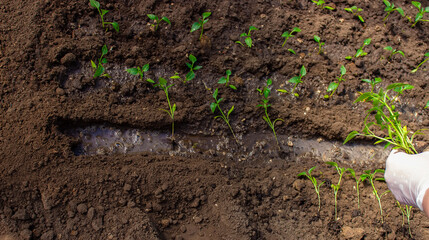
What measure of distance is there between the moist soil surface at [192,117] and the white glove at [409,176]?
0.43 m

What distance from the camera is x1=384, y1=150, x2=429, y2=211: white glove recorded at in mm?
1616

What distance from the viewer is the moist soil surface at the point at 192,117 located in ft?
6.75

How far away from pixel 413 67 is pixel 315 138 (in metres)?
1.14

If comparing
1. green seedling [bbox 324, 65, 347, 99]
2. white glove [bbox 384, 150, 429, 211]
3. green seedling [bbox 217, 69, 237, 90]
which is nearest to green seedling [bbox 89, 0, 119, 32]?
green seedling [bbox 217, 69, 237, 90]

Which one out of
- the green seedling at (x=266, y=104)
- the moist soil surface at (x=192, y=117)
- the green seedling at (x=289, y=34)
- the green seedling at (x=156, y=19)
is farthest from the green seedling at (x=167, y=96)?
the green seedling at (x=289, y=34)

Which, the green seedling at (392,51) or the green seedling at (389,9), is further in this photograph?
the green seedling at (389,9)

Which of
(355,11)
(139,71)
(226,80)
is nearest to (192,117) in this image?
(226,80)

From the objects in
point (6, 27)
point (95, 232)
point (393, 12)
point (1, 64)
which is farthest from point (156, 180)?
point (393, 12)

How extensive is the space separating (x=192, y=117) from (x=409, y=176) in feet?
4.75

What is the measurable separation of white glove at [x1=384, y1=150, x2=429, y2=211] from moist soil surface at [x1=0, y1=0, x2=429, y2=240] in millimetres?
428

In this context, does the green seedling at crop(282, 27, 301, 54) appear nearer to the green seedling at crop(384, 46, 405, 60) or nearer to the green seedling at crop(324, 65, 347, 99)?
the green seedling at crop(324, 65, 347, 99)

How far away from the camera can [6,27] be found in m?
2.46

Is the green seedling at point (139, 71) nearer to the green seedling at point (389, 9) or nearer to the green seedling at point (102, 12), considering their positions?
the green seedling at point (102, 12)

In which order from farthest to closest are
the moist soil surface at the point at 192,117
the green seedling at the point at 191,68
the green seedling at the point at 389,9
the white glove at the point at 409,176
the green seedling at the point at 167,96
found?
the green seedling at the point at 389,9, the green seedling at the point at 191,68, the green seedling at the point at 167,96, the moist soil surface at the point at 192,117, the white glove at the point at 409,176
